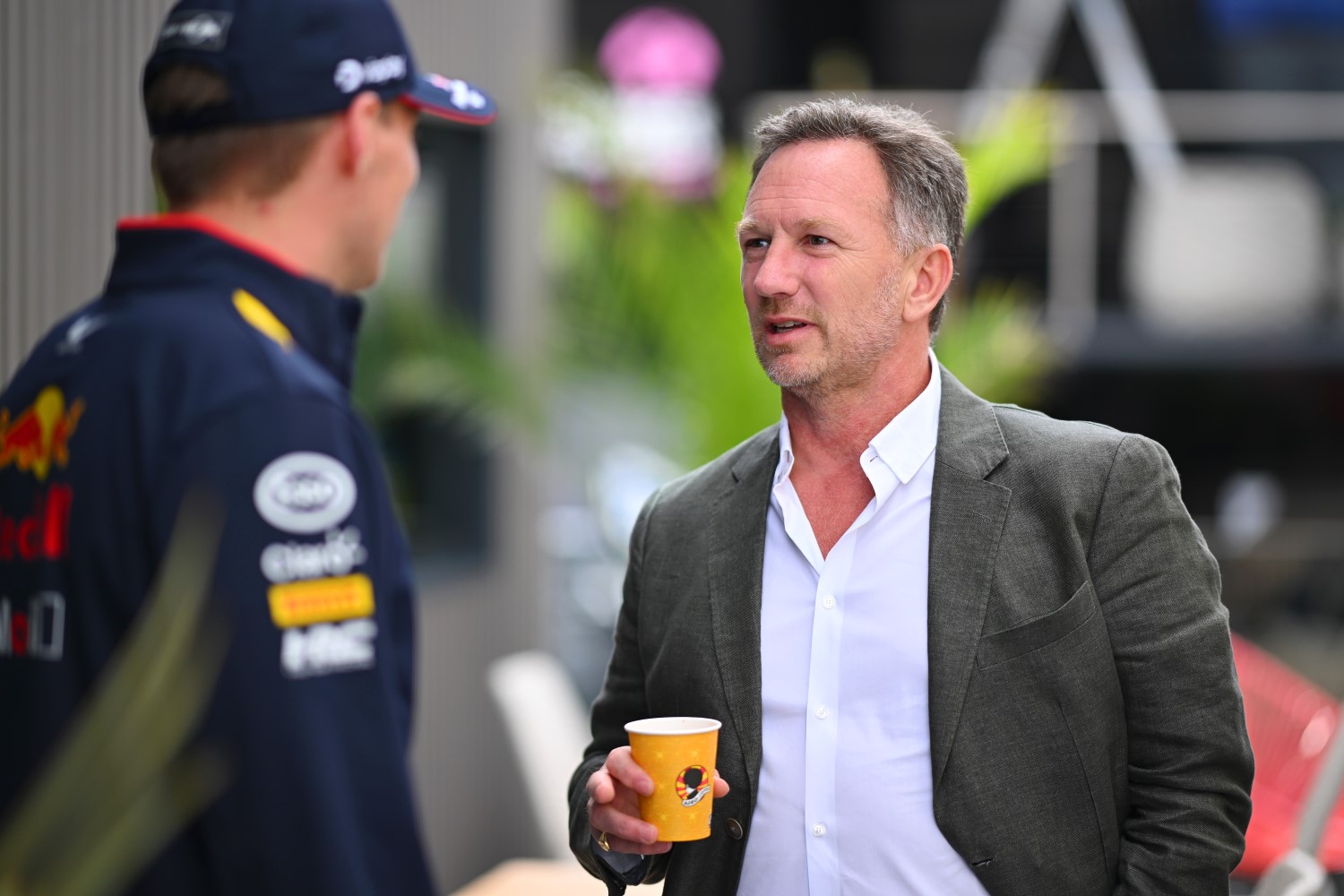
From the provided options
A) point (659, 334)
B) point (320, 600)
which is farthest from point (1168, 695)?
point (659, 334)

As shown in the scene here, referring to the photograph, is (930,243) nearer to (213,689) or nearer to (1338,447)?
(213,689)

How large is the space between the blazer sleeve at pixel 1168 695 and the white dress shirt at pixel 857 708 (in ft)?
0.75

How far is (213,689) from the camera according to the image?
4.12 ft

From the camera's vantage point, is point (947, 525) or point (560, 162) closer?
point (947, 525)

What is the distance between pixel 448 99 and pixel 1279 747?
271 centimetres

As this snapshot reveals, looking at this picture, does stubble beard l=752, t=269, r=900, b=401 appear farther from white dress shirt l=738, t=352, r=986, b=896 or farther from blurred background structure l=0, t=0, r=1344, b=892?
blurred background structure l=0, t=0, r=1344, b=892

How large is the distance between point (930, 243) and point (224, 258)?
1.06 m

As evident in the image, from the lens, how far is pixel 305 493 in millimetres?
1298

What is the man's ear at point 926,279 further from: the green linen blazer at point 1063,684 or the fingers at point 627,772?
the fingers at point 627,772

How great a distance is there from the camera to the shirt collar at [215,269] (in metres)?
1.45

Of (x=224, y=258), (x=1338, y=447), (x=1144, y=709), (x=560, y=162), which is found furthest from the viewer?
(x=1338, y=447)

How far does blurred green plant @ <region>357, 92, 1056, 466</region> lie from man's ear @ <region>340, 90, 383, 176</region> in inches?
125

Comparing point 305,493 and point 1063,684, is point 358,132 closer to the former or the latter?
point 305,493

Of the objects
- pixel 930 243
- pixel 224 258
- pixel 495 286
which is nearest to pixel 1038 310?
pixel 495 286
